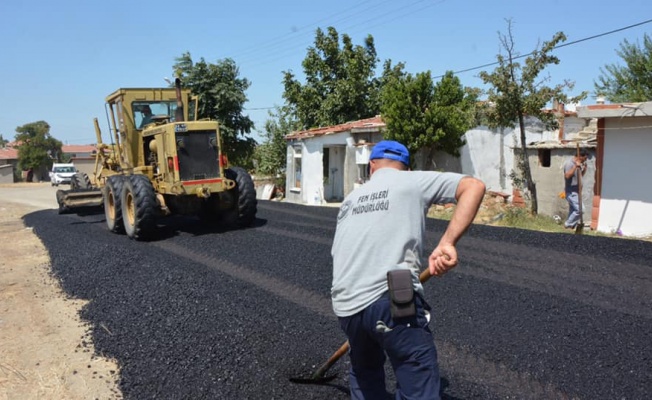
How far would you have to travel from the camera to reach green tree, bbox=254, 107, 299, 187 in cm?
2384

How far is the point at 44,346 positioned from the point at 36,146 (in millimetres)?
56597

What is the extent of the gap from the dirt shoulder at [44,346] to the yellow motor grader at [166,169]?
211cm

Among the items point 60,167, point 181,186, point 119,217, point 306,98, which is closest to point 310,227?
point 181,186

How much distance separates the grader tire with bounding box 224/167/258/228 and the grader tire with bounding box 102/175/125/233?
1.96m

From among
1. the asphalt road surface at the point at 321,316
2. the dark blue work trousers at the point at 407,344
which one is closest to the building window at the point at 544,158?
the asphalt road surface at the point at 321,316

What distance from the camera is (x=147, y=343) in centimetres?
475

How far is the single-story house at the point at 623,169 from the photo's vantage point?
1091 cm

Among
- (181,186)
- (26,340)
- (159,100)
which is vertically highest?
(159,100)

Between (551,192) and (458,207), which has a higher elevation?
(458,207)

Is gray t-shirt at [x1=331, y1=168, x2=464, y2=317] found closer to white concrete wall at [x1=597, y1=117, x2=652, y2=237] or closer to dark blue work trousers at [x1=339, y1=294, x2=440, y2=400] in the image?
dark blue work trousers at [x1=339, y1=294, x2=440, y2=400]

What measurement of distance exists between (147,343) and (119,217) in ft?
21.0

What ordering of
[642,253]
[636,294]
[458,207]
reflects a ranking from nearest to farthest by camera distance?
[458,207], [636,294], [642,253]

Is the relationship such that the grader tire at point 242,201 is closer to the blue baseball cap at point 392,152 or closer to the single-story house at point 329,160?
the single-story house at point 329,160

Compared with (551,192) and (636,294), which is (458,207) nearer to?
(636,294)
